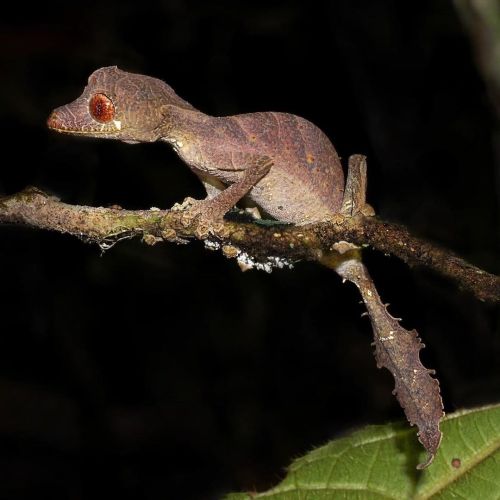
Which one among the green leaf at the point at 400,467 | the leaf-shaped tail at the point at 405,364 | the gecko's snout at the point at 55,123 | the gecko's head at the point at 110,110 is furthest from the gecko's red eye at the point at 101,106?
the green leaf at the point at 400,467

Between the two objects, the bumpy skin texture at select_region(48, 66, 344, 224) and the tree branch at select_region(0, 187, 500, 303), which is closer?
the tree branch at select_region(0, 187, 500, 303)

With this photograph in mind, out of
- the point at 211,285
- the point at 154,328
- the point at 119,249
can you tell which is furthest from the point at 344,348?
the point at 119,249

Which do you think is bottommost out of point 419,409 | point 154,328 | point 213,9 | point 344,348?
point 419,409

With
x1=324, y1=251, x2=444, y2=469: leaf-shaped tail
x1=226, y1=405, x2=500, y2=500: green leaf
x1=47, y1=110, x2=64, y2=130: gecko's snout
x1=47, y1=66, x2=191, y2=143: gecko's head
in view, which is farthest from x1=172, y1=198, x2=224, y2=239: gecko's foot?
x1=226, y1=405, x2=500, y2=500: green leaf

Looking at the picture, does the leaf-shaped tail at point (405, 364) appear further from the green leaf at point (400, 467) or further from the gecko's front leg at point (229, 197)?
the gecko's front leg at point (229, 197)

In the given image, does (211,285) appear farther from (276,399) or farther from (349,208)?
(349,208)

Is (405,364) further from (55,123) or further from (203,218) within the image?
(55,123)

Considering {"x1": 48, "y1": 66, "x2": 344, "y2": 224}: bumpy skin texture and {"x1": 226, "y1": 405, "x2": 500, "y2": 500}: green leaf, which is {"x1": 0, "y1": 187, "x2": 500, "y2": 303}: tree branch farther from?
{"x1": 226, "y1": 405, "x2": 500, "y2": 500}: green leaf
